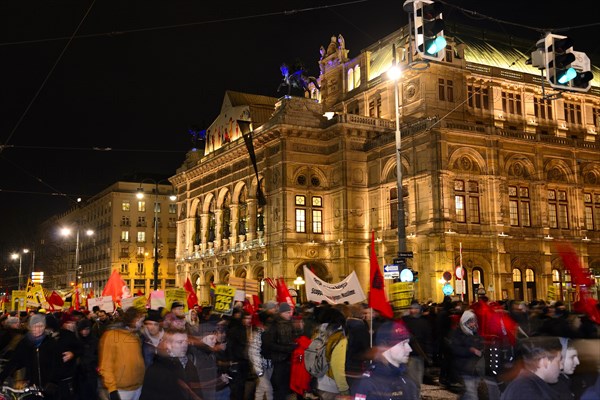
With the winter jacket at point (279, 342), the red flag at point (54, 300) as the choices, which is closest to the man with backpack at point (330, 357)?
the winter jacket at point (279, 342)

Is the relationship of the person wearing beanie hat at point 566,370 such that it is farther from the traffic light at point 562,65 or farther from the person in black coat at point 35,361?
the traffic light at point 562,65

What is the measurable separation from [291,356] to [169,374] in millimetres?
5769

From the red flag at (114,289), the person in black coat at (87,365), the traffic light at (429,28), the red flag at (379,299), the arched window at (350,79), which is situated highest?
the arched window at (350,79)

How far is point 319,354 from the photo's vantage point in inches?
374

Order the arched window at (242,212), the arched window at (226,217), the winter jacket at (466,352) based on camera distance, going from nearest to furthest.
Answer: the winter jacket at (466,352) < the arched window at (242,212) < the arched window at (226,217)

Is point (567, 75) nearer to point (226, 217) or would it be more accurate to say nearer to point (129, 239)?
point (226, 217)

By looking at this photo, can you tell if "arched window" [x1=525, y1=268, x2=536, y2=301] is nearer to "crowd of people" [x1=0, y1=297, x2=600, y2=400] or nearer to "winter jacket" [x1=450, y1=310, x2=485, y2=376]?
"crowd of people" [x1=0, y1=297, x2=600, y2=400]

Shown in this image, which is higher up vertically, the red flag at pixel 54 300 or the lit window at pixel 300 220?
the lit window at pixel 300 220

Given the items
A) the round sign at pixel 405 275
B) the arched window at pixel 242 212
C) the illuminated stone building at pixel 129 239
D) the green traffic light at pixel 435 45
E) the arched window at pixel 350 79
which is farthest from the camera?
the illuminated stone building at pixel 129 239

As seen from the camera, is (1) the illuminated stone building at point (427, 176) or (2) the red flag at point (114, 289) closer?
(2) the red flag at point (114, 289)

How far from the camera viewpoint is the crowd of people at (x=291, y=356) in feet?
18.1

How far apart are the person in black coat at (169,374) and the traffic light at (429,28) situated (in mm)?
→ 7143

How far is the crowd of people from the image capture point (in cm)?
552

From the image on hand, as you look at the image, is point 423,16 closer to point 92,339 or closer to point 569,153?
point 92,339
